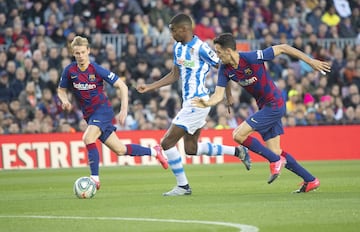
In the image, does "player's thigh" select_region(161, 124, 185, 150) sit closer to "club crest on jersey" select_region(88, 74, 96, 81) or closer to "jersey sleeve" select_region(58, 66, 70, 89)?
"club crest on jersey" select_region(88, 74, 96, 81)

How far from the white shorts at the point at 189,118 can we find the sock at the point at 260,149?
0.72 meters

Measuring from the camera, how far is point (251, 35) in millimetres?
28125

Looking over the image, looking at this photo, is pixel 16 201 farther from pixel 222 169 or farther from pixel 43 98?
pixel 43 98

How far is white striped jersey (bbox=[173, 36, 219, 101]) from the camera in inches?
521

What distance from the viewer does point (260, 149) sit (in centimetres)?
1312

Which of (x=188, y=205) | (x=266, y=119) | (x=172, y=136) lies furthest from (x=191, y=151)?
(x=188, y=205)

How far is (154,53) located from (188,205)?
15145 mm

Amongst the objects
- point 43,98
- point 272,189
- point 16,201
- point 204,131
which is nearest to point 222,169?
point 204,131

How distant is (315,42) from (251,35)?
1.87 m

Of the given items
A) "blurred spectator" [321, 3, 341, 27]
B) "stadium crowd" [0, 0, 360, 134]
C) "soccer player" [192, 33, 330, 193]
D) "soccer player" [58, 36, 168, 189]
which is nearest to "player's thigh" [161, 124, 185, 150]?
"soccer player" [192, 33, 330, 193]

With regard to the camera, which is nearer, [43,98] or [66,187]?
[66,187]

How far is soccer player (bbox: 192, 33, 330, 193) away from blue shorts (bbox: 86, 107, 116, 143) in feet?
5.38

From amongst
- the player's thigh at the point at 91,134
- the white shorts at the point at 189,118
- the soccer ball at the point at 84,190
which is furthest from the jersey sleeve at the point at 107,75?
the soccer ball at the point at 84,190

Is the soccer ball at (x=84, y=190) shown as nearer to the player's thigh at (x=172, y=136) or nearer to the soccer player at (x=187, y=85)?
the soccer player at (x=187, y=85)
